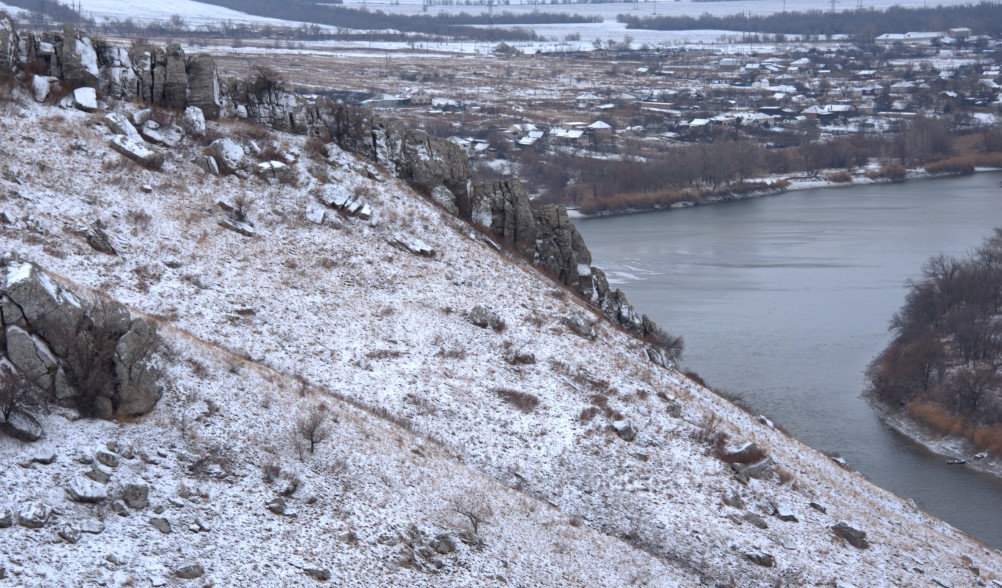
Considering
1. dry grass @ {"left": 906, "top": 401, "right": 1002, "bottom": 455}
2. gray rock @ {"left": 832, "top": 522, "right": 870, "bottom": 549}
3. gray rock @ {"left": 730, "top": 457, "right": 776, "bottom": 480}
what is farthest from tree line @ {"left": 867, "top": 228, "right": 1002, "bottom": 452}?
gray rock @ {"left": 832, "top": 522, "right": 870, "bottom": 549}

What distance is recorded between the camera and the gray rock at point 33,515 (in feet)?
25.3

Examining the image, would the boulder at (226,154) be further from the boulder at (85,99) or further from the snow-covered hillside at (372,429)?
the boulder at (85,99)

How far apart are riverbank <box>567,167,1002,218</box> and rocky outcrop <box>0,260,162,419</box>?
41.8 metres

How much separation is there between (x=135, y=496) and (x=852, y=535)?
27.4 ft

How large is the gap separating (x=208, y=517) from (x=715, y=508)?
20.1 ft

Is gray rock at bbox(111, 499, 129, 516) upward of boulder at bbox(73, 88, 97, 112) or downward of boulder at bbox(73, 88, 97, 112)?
downward

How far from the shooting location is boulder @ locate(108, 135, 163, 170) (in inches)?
640

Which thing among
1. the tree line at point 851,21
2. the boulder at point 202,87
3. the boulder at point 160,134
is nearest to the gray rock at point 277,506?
the boulder at point 160,134

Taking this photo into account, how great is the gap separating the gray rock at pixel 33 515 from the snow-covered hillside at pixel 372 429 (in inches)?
2.5

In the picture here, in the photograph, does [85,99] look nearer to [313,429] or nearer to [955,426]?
[313,429]

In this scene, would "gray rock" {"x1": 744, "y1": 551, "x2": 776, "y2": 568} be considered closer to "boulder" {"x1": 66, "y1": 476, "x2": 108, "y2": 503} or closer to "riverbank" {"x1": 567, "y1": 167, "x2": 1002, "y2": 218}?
"boulder" {"x1": 66, "y1": 476, "x2": 108, "y2": 503}

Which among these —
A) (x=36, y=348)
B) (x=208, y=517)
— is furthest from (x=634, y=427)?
(x=36, y=348)

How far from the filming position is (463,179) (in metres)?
19.8

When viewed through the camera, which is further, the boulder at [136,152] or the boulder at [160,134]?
the boulder at [160,134]
